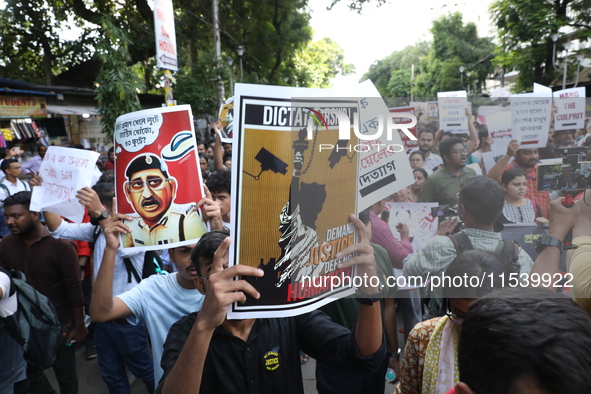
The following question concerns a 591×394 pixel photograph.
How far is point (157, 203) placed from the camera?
77.3 inches

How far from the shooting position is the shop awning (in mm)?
10374

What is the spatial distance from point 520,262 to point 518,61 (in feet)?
45.8

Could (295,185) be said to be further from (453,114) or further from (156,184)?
(156,184)

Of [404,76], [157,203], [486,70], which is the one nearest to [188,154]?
[157,203]

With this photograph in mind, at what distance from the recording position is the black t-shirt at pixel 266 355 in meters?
1.46

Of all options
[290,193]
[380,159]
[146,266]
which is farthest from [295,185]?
[146,266]

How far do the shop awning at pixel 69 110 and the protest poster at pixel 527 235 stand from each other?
10.8 m

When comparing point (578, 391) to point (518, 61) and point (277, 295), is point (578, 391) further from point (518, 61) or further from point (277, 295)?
point (518, 61)

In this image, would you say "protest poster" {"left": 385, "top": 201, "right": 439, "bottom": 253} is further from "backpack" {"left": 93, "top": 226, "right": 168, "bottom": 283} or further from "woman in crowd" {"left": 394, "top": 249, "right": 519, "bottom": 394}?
"backpack" {"left": 93, "top": 226, "right": 168, "bottom": 283}

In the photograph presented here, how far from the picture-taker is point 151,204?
1.96m

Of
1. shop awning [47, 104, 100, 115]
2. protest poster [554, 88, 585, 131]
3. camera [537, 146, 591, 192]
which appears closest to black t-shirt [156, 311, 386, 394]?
camera [537, 146, 591, 192]

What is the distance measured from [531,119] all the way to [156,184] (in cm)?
152

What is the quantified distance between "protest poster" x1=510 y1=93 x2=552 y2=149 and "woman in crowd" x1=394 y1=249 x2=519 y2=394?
37cm

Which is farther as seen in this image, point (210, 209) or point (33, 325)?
point (33, 325)
